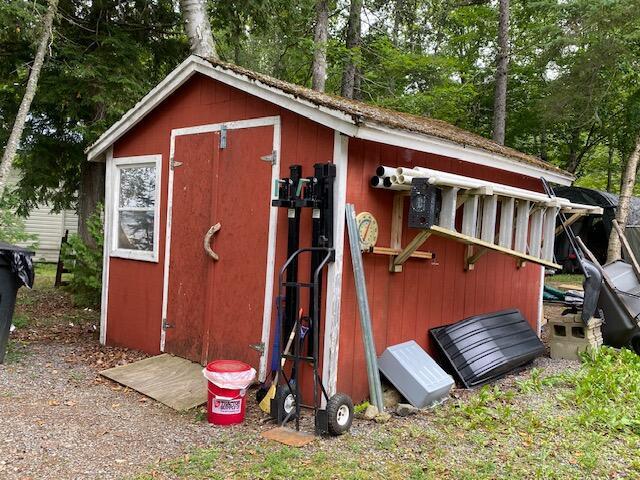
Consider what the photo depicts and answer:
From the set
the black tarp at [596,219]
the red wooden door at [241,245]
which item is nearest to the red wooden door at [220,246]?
the red wooden door at [241,245]

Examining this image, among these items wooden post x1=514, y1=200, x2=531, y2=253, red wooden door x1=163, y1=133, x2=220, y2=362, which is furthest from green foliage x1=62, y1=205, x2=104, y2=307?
wooden post x1=514, y1=200, x2=531, y2=253

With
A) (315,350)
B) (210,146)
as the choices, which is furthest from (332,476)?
(210,146)

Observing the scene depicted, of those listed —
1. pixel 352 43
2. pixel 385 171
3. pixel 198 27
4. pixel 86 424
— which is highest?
pixel 352 43

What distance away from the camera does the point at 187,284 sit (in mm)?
5574

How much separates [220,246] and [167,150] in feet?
A: 4.63

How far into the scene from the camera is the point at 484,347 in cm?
550

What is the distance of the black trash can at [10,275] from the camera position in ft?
16.8

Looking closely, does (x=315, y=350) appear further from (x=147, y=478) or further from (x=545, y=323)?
(x=545, y=323)

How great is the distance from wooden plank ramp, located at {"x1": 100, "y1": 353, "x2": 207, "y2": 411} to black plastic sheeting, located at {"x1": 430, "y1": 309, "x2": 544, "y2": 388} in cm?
232

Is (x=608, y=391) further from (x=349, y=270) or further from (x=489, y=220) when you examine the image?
(x=349, y=270)

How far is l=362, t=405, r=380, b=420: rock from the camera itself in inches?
168

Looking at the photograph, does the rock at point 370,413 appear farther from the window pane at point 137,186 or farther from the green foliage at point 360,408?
the window pane at point 137,186

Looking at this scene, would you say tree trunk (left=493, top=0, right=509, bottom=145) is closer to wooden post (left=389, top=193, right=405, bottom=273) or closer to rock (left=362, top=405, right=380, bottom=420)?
wooden post (left=389, top=193, right=405, bottom=273)

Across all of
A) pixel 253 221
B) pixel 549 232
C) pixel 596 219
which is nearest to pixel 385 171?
pixel 253 221
